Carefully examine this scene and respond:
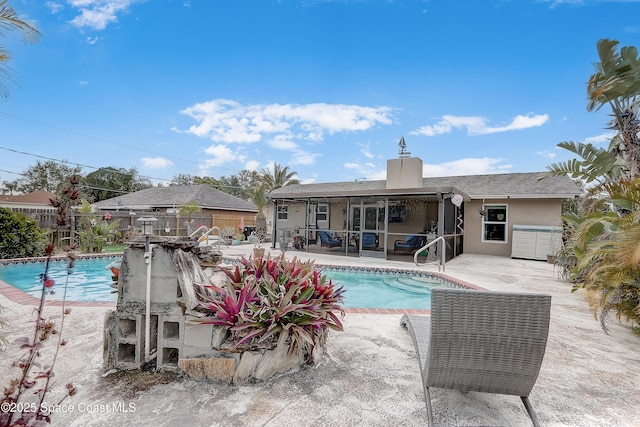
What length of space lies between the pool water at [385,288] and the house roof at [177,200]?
58.0 ft

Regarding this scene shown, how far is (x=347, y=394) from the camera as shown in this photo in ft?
8.91

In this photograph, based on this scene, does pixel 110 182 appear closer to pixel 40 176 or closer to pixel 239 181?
pixel 40 176

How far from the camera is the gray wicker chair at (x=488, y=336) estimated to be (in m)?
2.17

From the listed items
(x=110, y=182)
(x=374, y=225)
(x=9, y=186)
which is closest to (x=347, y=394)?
(x=374, y=225)

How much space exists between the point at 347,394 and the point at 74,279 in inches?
415

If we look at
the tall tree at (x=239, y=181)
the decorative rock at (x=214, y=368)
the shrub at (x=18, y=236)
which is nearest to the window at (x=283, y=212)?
the shrub at (x=18, y=236)

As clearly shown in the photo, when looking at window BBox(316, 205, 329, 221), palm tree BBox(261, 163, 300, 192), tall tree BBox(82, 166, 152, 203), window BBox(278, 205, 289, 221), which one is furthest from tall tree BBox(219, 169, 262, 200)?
window BBox(316, 205, 329, 221)

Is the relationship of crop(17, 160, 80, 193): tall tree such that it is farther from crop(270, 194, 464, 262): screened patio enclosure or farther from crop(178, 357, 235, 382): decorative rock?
crop(178, 357, 235, 382): decorative rock

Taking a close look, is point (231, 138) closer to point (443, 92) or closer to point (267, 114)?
point (267, 114)

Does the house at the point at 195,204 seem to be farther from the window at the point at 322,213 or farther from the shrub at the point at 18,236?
the shrub at the point at 18,236

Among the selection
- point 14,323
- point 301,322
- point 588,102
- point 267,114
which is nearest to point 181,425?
point 301,322

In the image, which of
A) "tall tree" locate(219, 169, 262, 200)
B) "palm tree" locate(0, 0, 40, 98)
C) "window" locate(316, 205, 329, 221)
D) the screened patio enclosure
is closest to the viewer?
"palm tree" locate(0, 0, 40, 98)

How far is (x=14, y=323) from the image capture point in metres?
4.22

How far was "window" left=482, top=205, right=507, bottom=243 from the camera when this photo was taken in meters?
14.3
